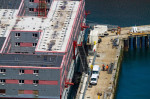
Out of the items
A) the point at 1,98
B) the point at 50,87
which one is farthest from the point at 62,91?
the point at 1,98

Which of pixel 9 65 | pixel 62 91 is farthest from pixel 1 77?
pixel 62 91

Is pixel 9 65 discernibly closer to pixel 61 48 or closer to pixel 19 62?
pixel 19 62

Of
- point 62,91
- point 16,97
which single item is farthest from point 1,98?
point 62,91

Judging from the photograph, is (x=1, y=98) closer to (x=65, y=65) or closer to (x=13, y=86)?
(x=13, y=86)

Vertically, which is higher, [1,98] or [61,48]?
[61,48]

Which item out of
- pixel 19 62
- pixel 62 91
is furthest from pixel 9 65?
pixel 62 91

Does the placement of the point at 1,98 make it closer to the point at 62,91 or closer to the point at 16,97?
the point at 16,97
